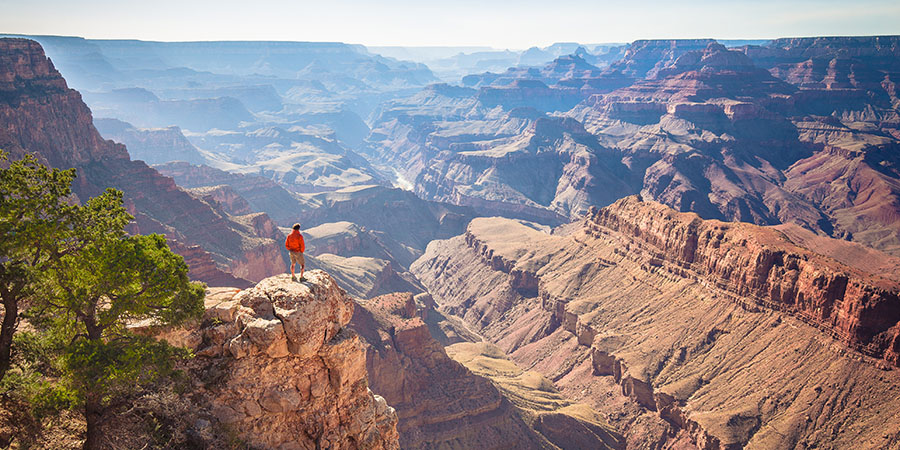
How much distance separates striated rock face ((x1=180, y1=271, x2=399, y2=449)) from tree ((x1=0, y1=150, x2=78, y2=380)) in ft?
19.7

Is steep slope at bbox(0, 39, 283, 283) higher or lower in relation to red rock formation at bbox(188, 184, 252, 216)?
higher

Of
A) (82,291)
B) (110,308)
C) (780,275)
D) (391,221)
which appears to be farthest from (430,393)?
(391,221)

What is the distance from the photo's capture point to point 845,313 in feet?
213

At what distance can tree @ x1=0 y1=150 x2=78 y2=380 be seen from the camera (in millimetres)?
19734

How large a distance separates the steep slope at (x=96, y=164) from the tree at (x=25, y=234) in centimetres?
8067

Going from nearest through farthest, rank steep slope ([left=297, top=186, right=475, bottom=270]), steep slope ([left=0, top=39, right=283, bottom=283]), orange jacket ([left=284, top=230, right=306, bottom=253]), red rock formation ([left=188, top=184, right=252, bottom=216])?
orange jacket ([left=284, top=230, right=306, bottom=253]) → steep slope ([left=0, top=39, right=283, bottom=283]) → red rock formation ([left=188, top=184, right=252, bottom=216]) → steep slope ([left=297, top=186, right=475, bottom=270])

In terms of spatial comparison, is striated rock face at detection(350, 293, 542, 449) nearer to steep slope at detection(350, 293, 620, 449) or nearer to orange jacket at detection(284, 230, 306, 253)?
steep slope at detection(350, 293, 620, 449)

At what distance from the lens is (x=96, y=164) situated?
107 meters

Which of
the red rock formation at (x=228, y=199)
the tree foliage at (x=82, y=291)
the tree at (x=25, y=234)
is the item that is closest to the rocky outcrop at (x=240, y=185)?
the red rock formation at (x=228, y=199)

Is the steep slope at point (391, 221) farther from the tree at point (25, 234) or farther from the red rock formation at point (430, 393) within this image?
the tree at point (25, 234)

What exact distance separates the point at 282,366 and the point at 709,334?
68.7 meters

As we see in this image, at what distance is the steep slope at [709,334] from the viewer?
61.9m

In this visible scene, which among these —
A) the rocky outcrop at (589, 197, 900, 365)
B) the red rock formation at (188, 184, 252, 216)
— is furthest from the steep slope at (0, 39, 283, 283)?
the rocky outcrop at (589, 197, 900, 365)

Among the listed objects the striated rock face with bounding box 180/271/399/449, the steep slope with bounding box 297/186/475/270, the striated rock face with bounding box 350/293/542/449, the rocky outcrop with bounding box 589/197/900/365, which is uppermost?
the striated rock face with bounding box 180/271/399/449
